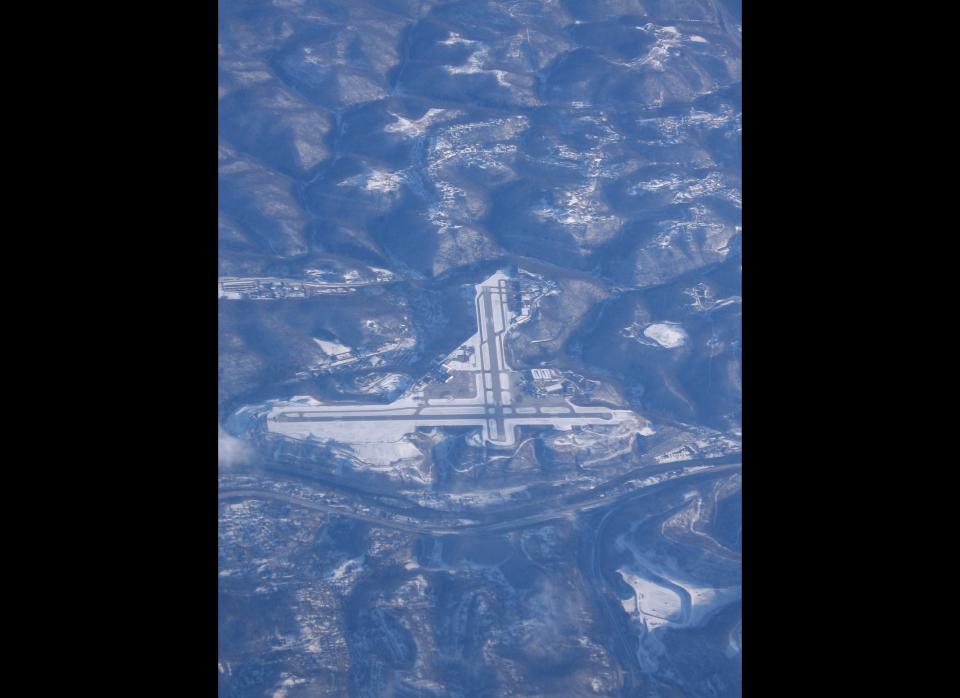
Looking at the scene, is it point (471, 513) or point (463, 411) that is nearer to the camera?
point (471, 513)

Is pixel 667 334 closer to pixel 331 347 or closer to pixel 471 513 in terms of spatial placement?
pixel 471 513

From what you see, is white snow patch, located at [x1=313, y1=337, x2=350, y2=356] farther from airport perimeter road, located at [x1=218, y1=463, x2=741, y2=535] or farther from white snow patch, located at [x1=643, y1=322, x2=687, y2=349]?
white snow patch, located at [x1=643, y1=322, x2=687, y2=349]

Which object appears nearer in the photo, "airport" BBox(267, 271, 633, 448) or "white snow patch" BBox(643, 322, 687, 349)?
"airport" BBox(267, 271, 633, 448)

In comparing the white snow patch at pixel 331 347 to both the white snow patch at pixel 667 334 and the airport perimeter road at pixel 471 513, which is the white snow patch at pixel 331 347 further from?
the white snow patch at pixel 667 334

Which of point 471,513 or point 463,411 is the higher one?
point 463,411

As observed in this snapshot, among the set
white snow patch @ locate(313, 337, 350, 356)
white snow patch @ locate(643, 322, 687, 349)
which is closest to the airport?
white snow patch @ locate(313, 337, 350, 356)

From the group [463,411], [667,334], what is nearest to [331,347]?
[463,411]

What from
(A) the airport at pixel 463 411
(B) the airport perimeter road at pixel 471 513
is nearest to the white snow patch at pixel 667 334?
(A) the airport at pixel 463 411

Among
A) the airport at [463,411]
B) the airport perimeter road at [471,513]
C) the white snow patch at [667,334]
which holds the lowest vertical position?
the airport perimeter road at [471,513]

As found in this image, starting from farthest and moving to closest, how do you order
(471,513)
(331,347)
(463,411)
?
(331,347), (463,411), (471,513)

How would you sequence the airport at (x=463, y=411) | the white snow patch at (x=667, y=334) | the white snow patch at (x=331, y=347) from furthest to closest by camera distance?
1. the white snow patch at (x=667, y=334)
2. the white snow patch at (x=331, y=347)
3. the airport at (x=463, y=411)

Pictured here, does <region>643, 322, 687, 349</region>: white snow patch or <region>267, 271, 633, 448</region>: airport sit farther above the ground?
<region>643, 322, 687, 349</region>: white snow patch
